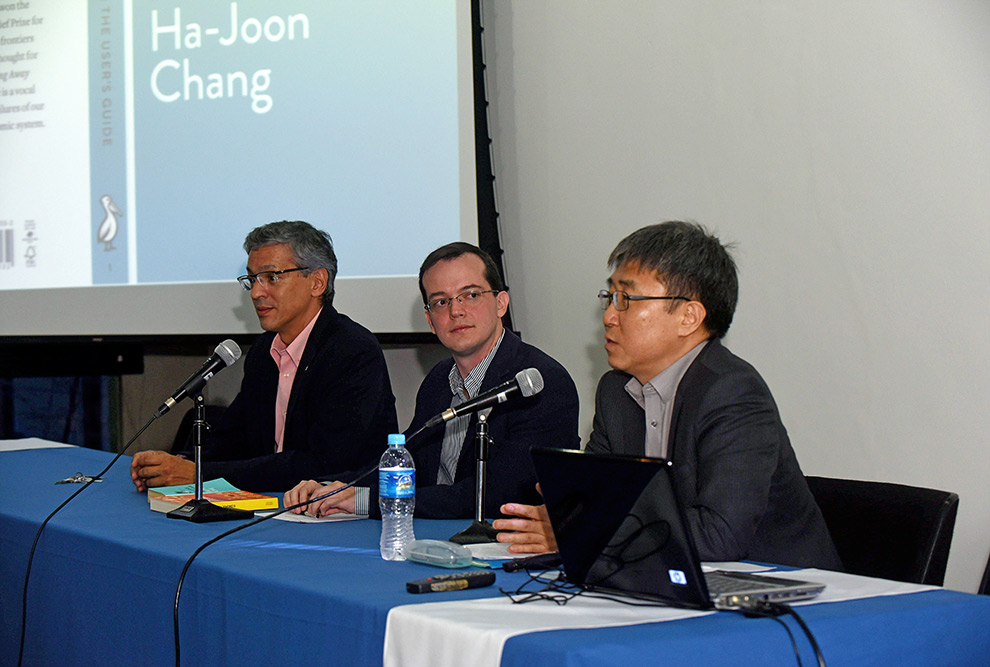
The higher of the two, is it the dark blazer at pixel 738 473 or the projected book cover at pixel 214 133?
the projected book cover at pixel 214 133

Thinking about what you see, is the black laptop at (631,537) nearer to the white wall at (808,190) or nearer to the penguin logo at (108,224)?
→ the white wall at (808,190)

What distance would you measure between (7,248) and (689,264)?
10.5ft

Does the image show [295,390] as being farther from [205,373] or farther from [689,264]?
[689,264]

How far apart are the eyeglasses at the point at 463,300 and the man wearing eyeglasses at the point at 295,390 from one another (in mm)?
447

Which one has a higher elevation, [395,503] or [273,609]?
[395,503]

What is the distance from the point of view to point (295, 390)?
2920 mm

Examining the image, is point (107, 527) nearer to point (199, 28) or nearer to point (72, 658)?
point (72, 658)

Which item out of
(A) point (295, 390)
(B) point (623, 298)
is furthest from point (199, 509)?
(B) point (623, 298)

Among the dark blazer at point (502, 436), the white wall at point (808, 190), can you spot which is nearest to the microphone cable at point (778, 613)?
the dark blazer at point (502, 436)

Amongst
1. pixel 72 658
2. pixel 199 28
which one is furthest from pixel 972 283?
pixel 199 28

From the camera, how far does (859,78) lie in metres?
2.71

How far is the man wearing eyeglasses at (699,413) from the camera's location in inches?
66.2

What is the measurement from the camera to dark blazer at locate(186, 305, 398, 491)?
2666mm

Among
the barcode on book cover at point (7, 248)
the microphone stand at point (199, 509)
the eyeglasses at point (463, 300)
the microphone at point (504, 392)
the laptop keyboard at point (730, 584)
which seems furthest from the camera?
the barcode on book cover at point (7, 248)
